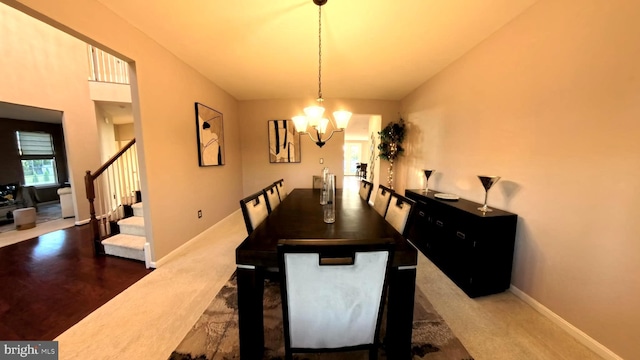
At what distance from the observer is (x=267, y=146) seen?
4.88m

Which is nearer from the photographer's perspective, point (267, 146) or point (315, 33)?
point (315, 33)

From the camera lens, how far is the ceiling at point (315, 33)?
188 cm

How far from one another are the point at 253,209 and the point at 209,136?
2.40 metres

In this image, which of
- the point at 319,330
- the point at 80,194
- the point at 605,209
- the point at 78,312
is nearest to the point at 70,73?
the point at 80,194

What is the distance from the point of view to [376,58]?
2867 mm

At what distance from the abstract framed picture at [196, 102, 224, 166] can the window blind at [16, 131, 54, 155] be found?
627 cm

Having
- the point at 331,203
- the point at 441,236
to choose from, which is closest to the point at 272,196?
the point at 331,203

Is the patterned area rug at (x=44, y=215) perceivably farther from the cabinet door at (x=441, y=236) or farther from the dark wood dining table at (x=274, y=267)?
the cabinet door at (x=441, y=236)

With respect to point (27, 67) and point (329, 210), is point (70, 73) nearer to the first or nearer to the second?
point (27, 67)

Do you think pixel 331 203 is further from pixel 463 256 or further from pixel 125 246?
pixel 125 246

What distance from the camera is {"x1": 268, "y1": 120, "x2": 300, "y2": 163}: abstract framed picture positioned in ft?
15.6

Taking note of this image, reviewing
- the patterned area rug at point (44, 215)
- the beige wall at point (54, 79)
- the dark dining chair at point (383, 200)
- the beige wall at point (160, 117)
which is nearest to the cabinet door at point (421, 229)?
the dark dining chair at point (383, 200)

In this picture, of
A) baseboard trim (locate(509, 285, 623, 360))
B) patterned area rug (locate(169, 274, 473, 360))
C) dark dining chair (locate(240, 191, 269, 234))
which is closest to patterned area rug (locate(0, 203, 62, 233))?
patterned area rug (locate(169, 274, 473, 360))

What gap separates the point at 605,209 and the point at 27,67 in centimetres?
735
